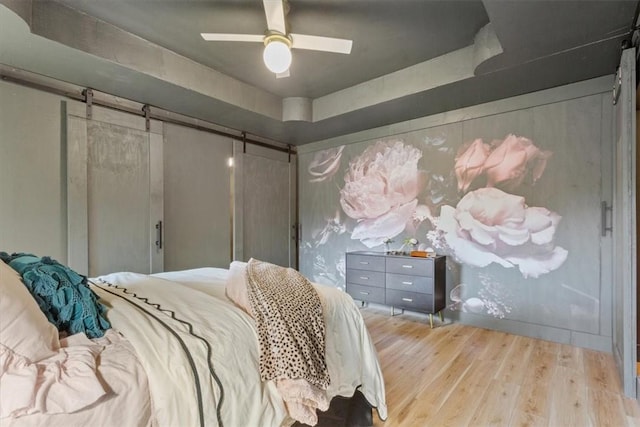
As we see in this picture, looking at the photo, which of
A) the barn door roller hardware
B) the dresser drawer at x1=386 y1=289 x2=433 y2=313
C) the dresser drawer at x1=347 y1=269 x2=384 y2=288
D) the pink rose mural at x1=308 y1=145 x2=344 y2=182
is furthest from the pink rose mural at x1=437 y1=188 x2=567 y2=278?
the barn door roller hardware

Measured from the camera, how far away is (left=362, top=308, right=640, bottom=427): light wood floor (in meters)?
1.87

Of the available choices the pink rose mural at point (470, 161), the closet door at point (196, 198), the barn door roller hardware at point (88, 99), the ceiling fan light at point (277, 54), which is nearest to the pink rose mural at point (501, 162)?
the pink rose mural at point (470, 161)

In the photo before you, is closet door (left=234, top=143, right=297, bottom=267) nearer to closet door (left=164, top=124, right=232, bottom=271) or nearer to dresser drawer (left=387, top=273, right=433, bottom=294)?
closet door (left=164, top=124, right=232, bottom=271)

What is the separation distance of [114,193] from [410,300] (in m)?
3.36

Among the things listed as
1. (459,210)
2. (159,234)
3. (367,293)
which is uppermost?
(459,210)

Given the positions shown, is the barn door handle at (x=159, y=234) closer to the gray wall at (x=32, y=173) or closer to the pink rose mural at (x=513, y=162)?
the gray wall at (x=32, y=173)

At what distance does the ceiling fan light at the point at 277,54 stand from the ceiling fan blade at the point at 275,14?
3.5 inches

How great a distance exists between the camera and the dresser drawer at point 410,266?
3416 millimetres

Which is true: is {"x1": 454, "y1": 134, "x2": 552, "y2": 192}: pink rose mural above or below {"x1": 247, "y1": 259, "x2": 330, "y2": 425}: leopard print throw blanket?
above

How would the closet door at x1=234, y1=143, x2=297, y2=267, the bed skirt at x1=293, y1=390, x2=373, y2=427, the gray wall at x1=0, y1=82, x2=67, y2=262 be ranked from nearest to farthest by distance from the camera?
the bed skirt at x1=293, y1=390, x2=373, y2=427 → the gray wall at x1=0, y1=82, x2=67, y2=262 → the closet door at x1=234, y1=143, x2=297, y2=267

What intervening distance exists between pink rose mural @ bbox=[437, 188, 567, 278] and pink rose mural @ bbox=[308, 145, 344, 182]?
1.75m

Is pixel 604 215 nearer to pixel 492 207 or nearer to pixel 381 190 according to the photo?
pixel 492 207

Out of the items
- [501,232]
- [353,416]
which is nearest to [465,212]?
[501,232]

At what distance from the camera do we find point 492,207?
3.40 m
